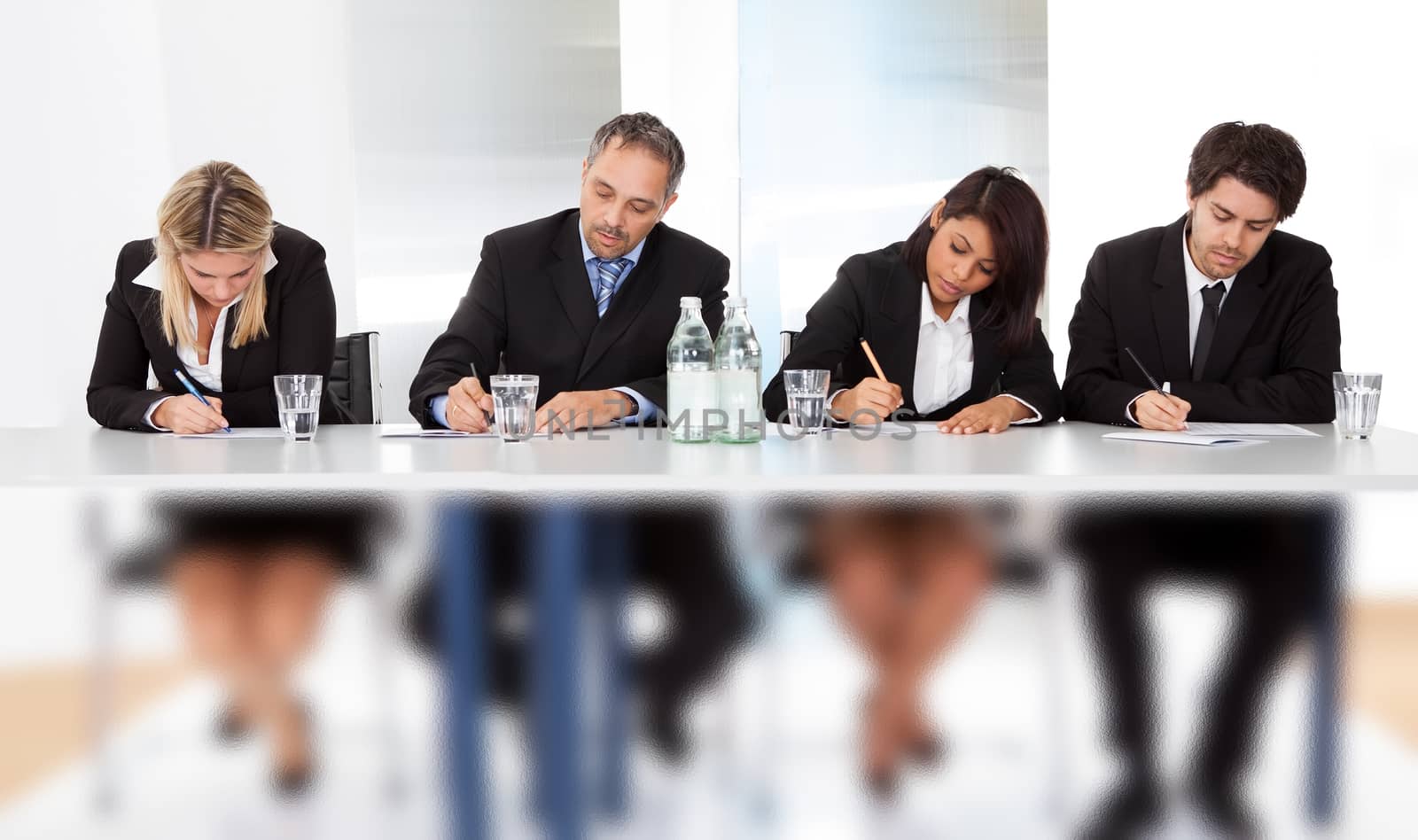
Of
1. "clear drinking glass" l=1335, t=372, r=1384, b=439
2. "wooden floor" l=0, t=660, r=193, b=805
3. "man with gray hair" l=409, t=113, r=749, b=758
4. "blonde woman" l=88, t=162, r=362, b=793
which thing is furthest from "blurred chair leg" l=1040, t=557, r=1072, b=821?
"wooden floor" l=0, t=660, r=193, b=805

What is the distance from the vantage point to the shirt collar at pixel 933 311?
2.49m

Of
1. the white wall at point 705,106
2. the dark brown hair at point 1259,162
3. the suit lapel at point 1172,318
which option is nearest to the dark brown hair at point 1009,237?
the suit lapel at point 1172,318

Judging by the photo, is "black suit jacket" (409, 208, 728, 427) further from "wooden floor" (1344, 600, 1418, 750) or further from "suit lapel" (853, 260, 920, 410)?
"wooden floor" (1344, 600, 1418, 750)

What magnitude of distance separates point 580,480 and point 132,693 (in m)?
0.68

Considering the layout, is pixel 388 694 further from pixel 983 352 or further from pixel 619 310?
pixel 983 352

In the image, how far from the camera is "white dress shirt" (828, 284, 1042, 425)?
8.17 feet

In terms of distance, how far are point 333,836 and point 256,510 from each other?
451mm

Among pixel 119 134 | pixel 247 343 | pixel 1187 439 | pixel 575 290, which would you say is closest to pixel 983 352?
pixel 1187 439

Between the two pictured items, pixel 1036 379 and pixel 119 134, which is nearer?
pixel 1036 379

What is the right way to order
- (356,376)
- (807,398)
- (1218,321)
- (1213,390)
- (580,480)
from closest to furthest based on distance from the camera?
1. (580,480)
2. (807,398)
3. (1213,390)
4. (1218,321)
5. (356,376)

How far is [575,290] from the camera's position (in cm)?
250

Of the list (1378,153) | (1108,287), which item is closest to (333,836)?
(1108,287)

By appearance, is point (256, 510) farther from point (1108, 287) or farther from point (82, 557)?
point (1108, 287)

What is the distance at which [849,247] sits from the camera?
4.97m
